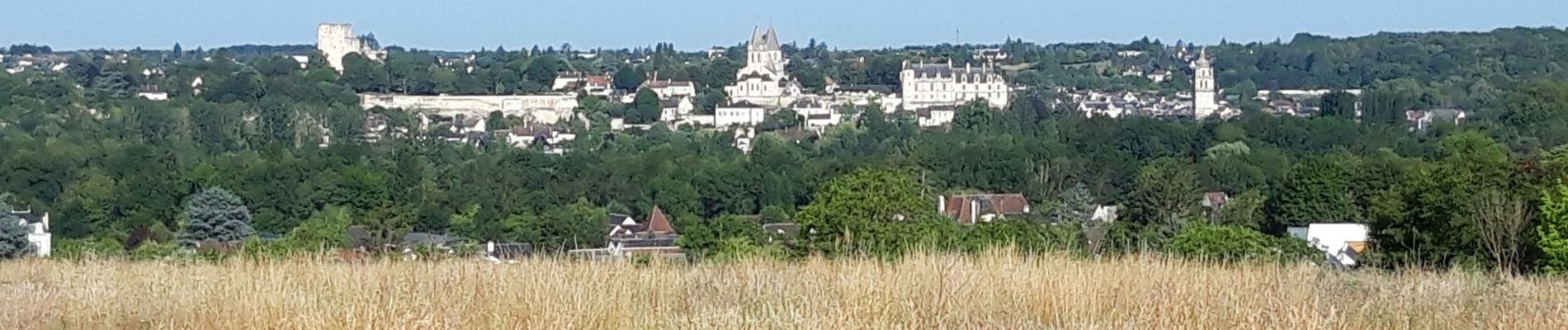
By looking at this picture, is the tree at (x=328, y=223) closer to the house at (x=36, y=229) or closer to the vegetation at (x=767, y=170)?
the vegetation at (x=767, y=170)

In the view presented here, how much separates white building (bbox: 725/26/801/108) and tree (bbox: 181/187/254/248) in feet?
224

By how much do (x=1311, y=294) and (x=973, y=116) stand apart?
7344 cm

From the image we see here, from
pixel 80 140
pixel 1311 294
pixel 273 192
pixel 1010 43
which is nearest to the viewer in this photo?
pixel 1311 294

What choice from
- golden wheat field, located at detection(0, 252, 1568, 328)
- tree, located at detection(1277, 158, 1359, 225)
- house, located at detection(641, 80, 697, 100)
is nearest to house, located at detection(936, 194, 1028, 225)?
tree, located at detection(1277, 158, 1359, 225)

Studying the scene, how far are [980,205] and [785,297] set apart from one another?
37.0 meters

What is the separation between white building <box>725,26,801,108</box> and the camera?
4067 inches

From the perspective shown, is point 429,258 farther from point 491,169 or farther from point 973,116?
point 973,116

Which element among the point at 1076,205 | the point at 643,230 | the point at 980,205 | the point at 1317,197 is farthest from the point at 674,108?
the point at 1317,197

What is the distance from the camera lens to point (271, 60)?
388 ft

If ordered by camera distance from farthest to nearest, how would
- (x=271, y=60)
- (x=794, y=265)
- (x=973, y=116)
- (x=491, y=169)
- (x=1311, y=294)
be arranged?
(x=271, y=60)
(x=973, y=116)
(x=491, y=169)
(x=794, y=265)
(x=1311, y=294)

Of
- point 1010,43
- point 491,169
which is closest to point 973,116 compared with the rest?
point 491,169

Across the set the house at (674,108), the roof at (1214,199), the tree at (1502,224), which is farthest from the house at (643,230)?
the house at (674,108)

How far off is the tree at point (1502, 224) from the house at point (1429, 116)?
6068 cm

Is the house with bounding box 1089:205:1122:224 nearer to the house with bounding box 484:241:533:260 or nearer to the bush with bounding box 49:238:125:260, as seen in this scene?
the bush with bounding box 49:238:125:260
